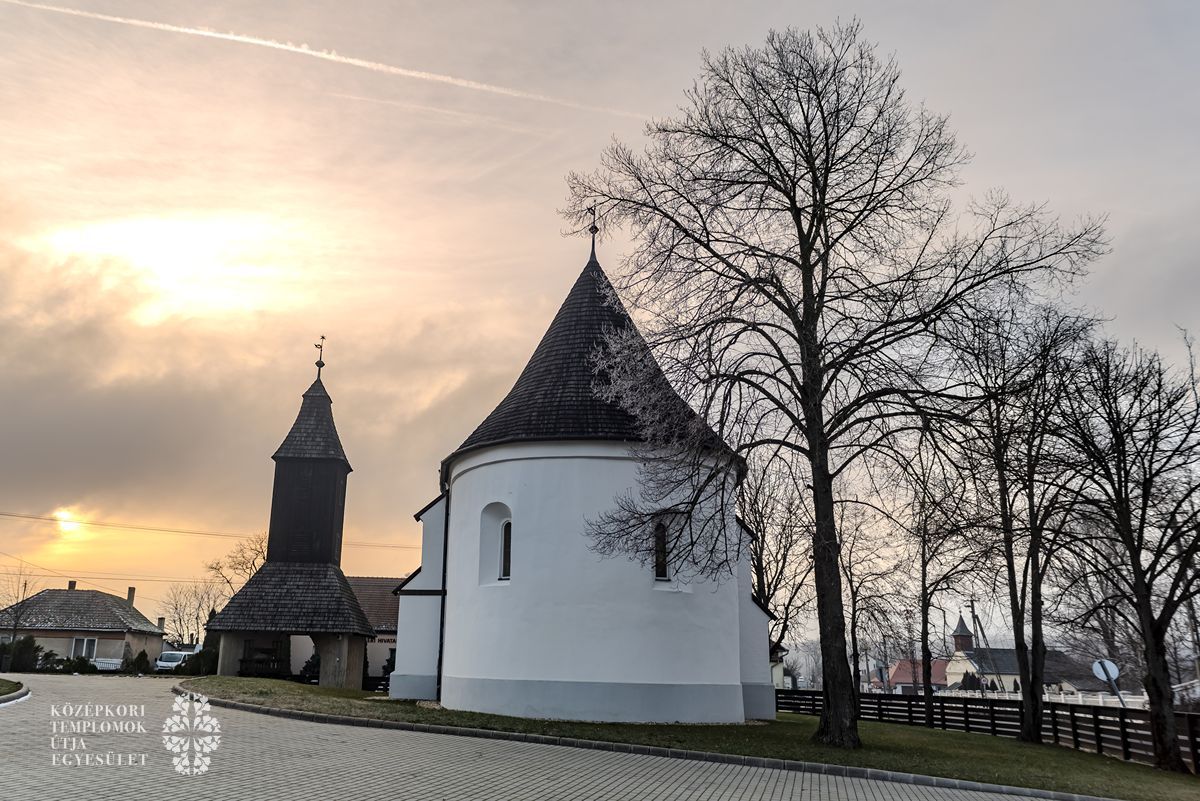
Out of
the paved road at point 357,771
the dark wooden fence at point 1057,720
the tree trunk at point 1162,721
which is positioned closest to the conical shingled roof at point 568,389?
the paved road at point 357,771

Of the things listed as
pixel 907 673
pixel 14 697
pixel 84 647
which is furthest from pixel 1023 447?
pixel 907 673

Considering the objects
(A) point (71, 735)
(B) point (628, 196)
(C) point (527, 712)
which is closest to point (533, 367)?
(B) point (628, 196)

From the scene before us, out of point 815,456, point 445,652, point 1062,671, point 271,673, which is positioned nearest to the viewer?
point 815,456

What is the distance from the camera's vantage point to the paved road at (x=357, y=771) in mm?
10375

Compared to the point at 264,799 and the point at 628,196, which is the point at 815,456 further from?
the point at 264,799

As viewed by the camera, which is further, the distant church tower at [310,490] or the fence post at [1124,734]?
the distant church tower at [310,490]

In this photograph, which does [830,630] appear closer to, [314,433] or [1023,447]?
[1023,447]

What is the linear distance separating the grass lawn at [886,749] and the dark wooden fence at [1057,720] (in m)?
0.88

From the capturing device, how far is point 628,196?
18.1 metres

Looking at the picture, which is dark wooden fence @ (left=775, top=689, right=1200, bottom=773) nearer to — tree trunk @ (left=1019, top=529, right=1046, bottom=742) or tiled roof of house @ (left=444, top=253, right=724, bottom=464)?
tree trunk @ (left=1019, top=529, right=1046, bottom=742)

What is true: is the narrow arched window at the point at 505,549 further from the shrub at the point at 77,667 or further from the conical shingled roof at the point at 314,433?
the shrub at the point at 77,667

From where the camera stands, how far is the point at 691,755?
14.8 metres

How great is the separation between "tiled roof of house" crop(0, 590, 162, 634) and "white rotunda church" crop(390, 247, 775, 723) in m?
39.2

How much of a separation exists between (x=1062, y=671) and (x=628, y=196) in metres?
84.5
